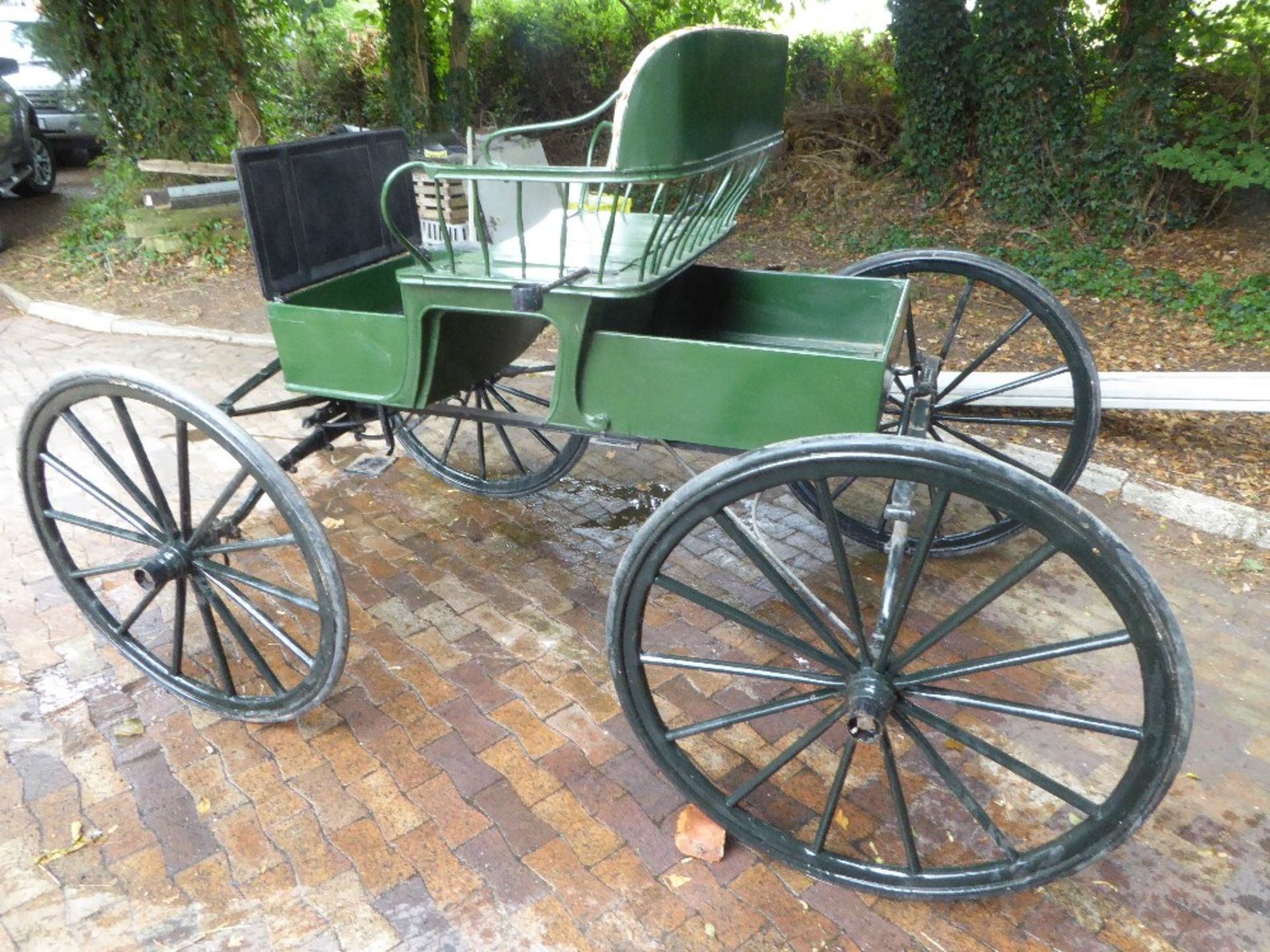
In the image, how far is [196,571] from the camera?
2.48m

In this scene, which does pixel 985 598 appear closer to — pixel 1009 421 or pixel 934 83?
pixel 1009 421

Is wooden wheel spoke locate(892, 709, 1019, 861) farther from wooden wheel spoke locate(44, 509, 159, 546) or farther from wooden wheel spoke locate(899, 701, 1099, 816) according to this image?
wooden wheel spoke locate(44, 509, 159, 546)

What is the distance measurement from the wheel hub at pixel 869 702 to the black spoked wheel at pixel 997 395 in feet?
2.05

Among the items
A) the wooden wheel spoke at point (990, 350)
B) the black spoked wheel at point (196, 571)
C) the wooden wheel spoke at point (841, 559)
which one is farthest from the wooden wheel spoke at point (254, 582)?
the wooden wheel spoke at point (990, 350)

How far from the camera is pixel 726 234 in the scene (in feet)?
8.98

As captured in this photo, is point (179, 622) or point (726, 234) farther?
point (726, 234)

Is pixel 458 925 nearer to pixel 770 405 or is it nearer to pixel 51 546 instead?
pixel 770 405

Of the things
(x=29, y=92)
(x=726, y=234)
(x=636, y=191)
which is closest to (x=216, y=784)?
(x=726, y=234)

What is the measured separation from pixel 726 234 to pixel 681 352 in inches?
32.4

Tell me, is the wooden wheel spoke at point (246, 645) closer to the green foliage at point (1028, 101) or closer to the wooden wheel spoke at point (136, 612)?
the wooden wheel spoke at point (136, 612)

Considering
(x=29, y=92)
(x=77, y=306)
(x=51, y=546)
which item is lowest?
(x=77, y=306)

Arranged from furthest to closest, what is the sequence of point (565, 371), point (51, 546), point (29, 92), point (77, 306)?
point (29, 92) < point (77, 306) < point (51, 546) < point (565, 371)

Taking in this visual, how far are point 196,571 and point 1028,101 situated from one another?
264 inches

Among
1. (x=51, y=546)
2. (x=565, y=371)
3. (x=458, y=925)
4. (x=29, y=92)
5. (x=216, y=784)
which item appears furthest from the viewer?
(x=29, y=92)
